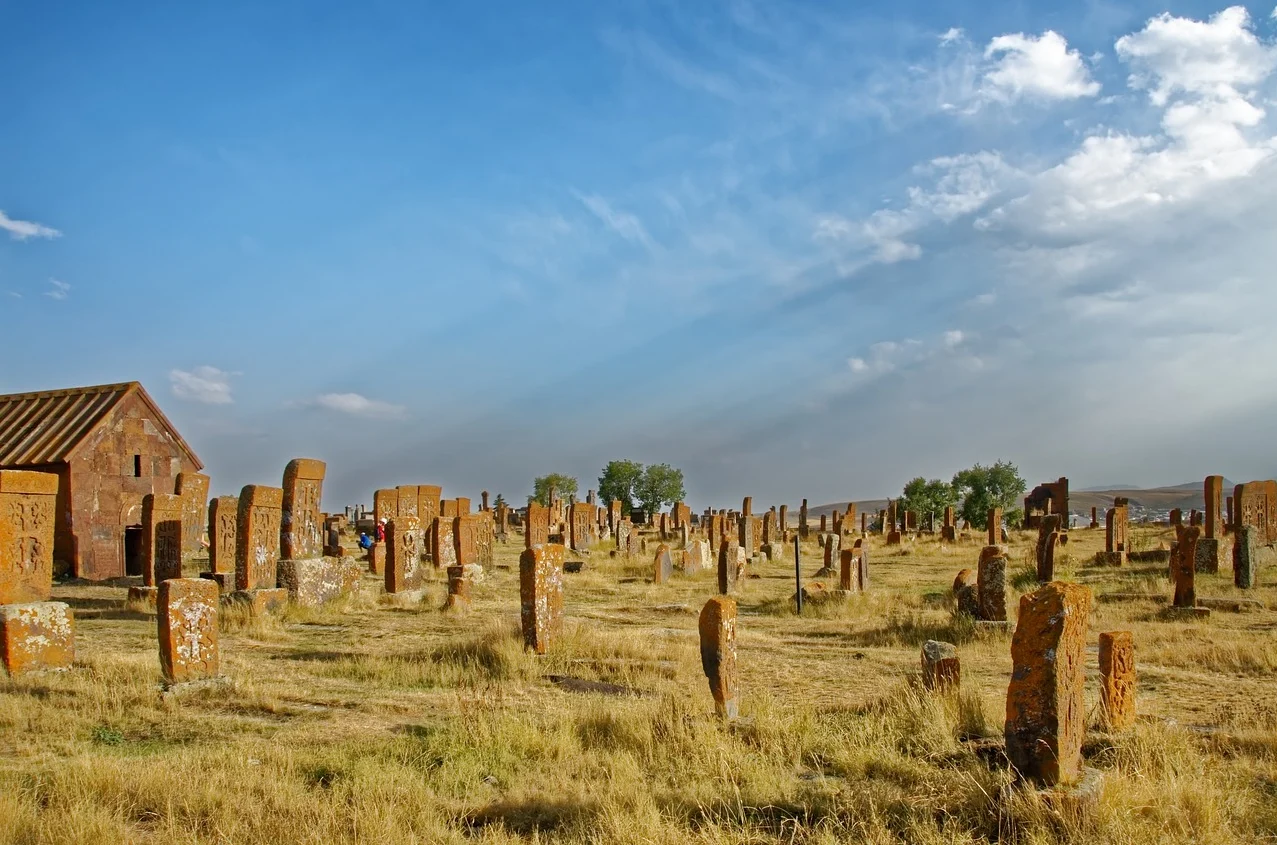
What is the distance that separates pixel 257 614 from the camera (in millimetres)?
13375

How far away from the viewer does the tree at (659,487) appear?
247ft

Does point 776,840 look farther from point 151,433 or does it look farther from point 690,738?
point 151,433

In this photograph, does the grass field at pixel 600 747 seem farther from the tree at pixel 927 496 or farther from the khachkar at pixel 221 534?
the tree at pixel 927 496

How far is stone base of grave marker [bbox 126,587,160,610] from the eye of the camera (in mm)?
14898

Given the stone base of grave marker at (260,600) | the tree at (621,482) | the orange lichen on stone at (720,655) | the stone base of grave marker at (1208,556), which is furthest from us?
the tree at (621,482)

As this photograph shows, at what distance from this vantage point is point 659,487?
76062 millimetres

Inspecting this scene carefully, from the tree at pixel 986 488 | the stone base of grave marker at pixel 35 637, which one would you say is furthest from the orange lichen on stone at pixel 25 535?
the tree at pixel 986 488

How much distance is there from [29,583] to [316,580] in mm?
5193

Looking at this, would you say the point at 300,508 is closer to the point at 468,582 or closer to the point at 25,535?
the point at 468,582

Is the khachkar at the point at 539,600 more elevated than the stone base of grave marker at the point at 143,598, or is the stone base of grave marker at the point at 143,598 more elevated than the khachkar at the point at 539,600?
the khachkar at the point at 539,600

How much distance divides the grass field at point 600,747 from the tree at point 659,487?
2500 inches

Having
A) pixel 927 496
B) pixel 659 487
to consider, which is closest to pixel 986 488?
pixel 927 496

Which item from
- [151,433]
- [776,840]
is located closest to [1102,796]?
[776,840]

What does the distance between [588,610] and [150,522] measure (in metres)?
9.05
